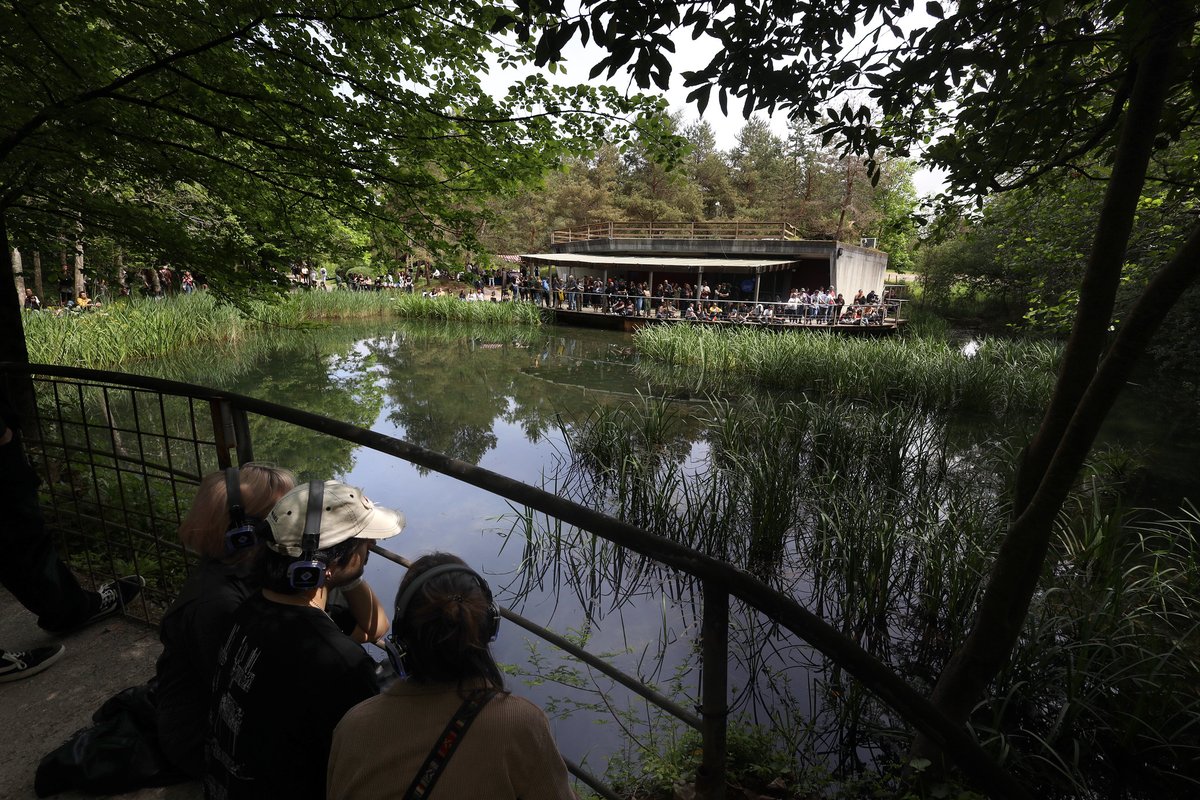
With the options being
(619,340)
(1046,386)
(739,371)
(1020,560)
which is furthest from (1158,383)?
(1020,560)

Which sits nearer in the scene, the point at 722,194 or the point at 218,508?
the point at 218,508

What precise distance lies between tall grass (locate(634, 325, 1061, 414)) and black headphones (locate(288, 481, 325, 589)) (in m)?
8.37

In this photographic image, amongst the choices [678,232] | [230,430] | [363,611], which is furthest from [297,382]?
[678,232]

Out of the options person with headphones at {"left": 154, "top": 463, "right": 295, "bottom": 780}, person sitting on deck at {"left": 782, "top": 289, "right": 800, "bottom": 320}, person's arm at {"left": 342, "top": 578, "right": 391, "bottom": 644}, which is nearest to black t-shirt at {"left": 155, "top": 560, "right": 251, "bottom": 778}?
person with headphones at {"left": 154, "top": 463, "right": 295, "bottom": 780}

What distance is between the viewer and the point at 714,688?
3.38 ft

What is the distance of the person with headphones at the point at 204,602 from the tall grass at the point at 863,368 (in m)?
8.31

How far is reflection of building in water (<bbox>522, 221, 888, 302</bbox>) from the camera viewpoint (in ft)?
76.6

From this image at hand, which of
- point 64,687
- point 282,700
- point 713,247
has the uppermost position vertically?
point 713,247

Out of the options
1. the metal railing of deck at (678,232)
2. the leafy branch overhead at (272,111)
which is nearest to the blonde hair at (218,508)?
the leafy branch overhead at (272,111)

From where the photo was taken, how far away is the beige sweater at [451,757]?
35.4 inches

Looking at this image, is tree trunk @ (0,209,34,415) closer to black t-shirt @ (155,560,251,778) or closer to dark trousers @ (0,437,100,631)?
dark trousers @ (0,437,100,631)

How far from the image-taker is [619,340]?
19.7 meters

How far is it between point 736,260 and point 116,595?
24.1 meters

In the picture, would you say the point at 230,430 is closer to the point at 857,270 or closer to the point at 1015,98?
the point at 1015,98
